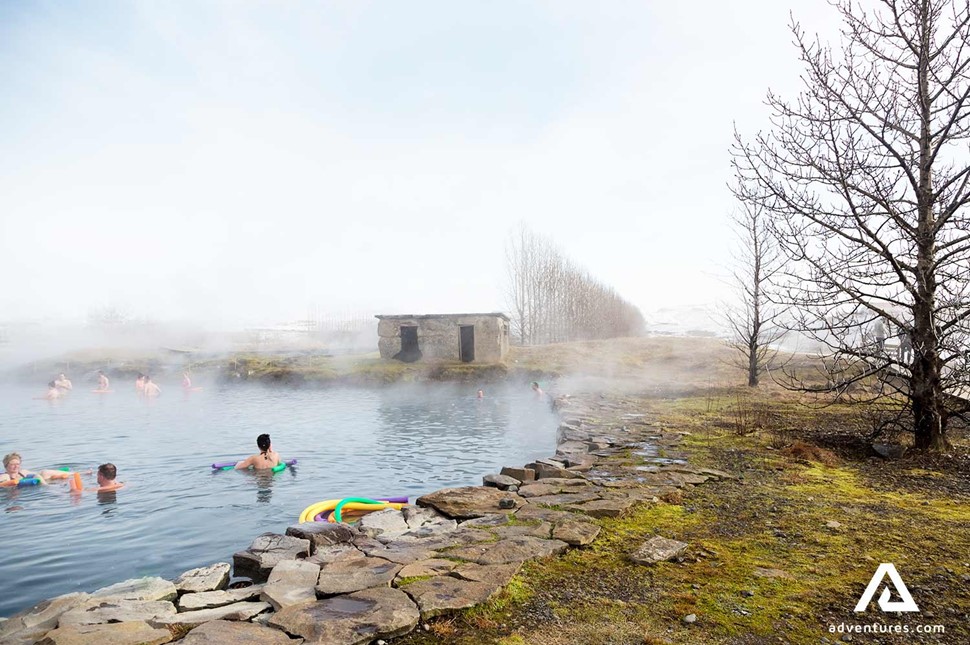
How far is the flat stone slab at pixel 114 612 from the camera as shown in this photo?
3.65 metres

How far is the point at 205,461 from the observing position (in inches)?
467

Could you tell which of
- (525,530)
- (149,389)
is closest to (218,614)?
(525,530)

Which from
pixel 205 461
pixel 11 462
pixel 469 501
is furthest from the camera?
pixel 205 461

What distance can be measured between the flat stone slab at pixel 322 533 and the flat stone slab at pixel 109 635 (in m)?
1.91

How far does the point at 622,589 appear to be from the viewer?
12.3ft

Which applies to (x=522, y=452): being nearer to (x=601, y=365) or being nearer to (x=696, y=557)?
(x=696, y=557)

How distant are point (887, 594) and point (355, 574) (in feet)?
11.9

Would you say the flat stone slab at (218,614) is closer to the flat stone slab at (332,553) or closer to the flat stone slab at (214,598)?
the flat stone slab at (214,598)

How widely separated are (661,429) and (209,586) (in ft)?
28.3

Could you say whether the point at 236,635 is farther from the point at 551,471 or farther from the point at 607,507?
the point at 551,471

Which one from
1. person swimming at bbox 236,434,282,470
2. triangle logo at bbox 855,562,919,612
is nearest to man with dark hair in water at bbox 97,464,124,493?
person swimming at bbox 236,434,282,470

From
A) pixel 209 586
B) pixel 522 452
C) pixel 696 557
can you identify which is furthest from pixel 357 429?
pixel 696 557

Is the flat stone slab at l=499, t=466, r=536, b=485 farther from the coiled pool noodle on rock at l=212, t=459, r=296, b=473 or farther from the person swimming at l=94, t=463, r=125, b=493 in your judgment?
the person swimming at l=94, t=463, r=125, b=493

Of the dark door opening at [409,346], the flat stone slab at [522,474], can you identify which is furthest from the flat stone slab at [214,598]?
the dark door opening at [409,346]
